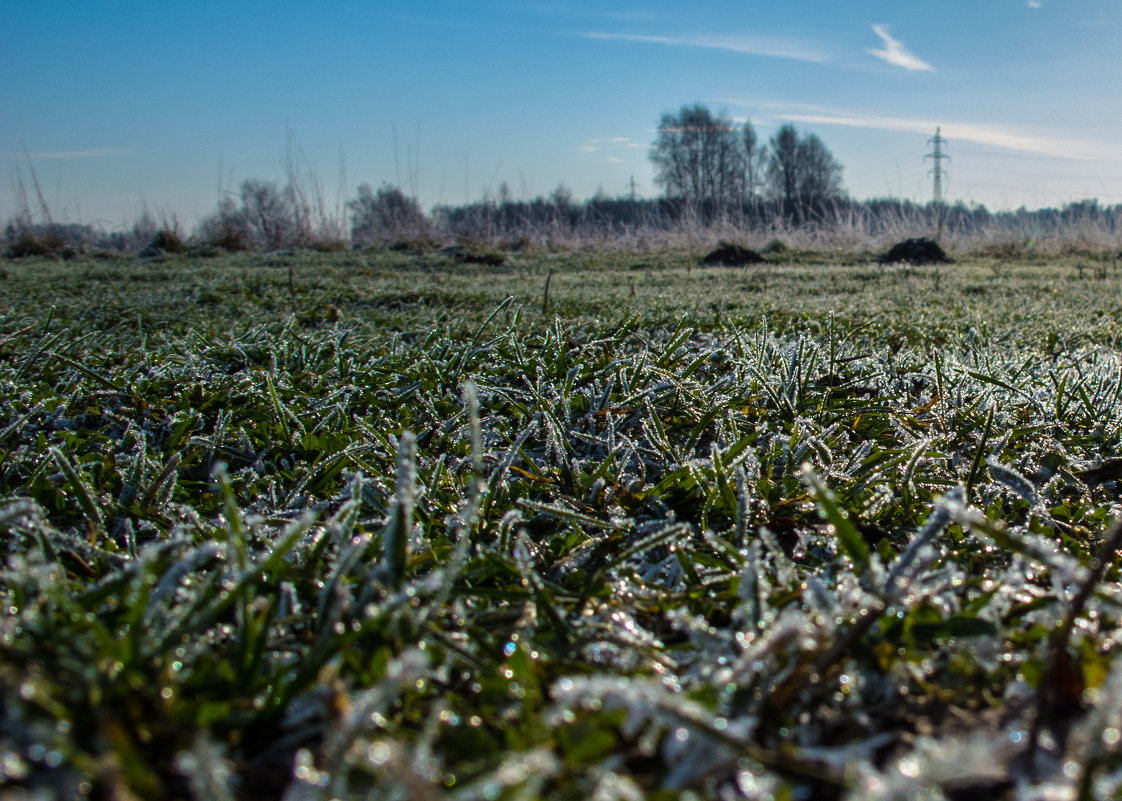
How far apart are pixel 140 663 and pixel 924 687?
0.76 metres

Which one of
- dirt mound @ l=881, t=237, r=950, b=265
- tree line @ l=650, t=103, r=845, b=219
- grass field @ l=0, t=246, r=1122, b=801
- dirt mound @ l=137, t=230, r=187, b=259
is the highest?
tree line @ l=650, t=103, r=845, b=219

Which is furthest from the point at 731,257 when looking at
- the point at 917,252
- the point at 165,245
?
the point at 165,245

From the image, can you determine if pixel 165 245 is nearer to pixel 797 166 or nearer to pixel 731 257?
pixel 731 257

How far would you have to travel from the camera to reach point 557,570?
1137 millimetres

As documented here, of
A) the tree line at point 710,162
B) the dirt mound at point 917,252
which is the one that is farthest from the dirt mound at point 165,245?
the tree line at point 710,162

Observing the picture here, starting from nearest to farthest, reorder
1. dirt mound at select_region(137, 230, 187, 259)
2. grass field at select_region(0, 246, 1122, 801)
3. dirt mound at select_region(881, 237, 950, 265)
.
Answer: grass field at select_region(0, 246, 1122, 801) → dirt mound at select_region(881, 237, 950, 265) → dirt mound at select_region(137, 230, 187, 259)

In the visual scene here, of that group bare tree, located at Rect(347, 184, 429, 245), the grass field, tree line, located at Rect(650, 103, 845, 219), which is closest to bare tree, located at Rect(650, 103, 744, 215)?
tree line, located at Rect(650, 103, 845, 219)

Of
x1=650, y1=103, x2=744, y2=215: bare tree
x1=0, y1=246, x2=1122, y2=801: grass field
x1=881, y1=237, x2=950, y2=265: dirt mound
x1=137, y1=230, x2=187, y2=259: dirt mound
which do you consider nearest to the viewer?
x1=0, y1=246, x2=1122, y2=801: grass field

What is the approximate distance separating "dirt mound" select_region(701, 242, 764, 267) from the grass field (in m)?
6.82

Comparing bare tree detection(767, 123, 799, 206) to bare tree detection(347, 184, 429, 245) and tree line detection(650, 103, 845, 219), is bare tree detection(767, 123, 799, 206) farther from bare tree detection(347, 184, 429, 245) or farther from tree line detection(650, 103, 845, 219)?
bare tree detection(347, 184, 429, 245)

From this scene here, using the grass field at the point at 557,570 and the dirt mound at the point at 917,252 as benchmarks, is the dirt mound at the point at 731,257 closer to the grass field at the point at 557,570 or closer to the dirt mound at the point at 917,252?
the dirt mound at the point at 917,252

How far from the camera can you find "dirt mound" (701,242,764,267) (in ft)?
30.6

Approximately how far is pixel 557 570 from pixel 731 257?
8.76m

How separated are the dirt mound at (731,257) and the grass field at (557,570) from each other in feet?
22.4
